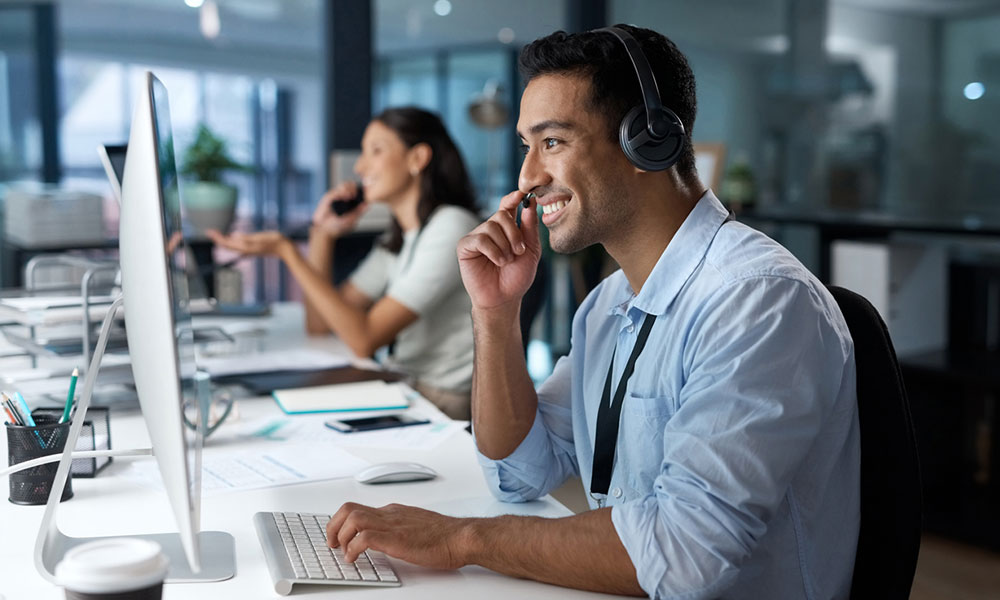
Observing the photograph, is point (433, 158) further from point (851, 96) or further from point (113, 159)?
point (851, 96)

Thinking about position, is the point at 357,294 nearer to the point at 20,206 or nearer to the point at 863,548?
the point at 20,206

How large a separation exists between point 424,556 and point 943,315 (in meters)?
2.90

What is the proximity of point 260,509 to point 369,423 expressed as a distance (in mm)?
454

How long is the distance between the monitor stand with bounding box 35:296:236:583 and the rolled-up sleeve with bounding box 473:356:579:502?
371mm

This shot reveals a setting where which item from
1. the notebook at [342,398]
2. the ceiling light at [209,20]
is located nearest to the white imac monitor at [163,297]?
the notebook at [342,398]

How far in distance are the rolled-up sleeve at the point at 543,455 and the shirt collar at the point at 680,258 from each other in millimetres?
272

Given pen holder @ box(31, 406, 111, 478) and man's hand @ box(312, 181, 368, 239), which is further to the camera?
man's hand @ box(312, 181, 368, 239)

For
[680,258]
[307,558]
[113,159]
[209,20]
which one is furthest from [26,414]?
[209,20]

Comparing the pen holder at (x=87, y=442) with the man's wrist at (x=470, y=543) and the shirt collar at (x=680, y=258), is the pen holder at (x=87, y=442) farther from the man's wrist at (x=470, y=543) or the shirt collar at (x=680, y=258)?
the shirt collar at (x=680, y=258)

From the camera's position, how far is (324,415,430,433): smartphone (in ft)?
5.60

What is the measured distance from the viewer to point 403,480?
4.64 feet

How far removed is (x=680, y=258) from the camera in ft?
3.99

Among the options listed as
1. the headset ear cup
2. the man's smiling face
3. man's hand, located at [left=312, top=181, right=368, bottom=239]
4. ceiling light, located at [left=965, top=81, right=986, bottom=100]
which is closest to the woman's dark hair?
man's hand, located at [left=312, top=181, right=368, bottom=239]

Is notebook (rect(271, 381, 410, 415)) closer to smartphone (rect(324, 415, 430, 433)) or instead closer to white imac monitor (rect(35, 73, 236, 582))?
smartphone (rect(324, 415, 430, 433))
